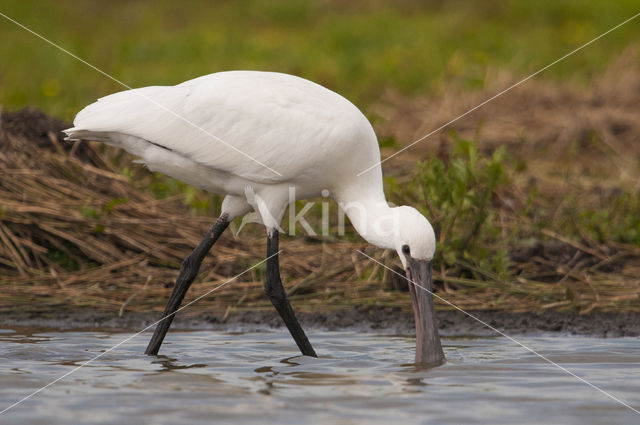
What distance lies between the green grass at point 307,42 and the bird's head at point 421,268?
5.96m

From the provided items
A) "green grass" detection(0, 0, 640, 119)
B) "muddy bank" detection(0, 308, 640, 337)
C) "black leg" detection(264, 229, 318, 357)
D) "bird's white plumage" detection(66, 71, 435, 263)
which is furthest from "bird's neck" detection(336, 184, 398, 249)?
"green grass" detection(0, 0, 640, 119)

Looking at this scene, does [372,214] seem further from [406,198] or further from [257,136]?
[406,198]

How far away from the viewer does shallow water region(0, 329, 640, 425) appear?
4.29m

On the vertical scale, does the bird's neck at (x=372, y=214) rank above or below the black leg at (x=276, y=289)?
above

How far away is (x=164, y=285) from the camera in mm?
7055

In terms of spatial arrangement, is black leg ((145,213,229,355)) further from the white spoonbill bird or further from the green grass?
the green grass

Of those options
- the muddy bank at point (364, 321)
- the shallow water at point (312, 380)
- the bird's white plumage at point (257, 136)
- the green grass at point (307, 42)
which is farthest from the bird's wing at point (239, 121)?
the green grass at point (307, 42)

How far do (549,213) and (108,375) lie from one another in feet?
14.9

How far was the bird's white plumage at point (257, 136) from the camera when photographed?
5.64m

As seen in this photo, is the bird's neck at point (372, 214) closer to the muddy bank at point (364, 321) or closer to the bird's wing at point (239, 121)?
the bird's wing at point (239, 121)

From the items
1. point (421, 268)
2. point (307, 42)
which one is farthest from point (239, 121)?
point (307, 42)

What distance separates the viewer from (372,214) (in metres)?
5.68

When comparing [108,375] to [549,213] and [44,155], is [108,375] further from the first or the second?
[549,213]

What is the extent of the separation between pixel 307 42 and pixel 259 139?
1184cm
